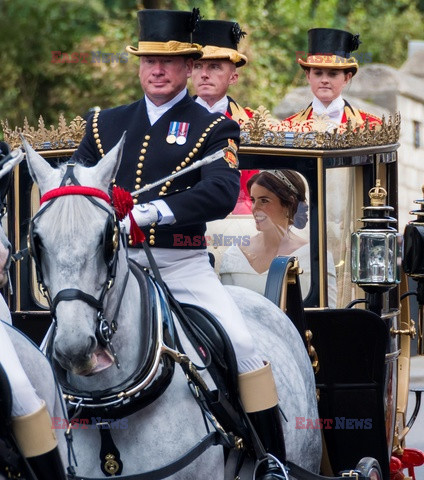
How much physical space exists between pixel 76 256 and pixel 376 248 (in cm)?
253

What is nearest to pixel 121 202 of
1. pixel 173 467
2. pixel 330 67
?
pixel 173 467

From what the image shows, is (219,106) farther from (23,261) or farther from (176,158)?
(176,158)

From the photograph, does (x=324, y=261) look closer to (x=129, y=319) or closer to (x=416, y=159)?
(x=129, y=319)

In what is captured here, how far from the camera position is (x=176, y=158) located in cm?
530

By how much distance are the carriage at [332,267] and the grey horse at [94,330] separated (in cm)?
156

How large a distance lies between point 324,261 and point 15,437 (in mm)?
2847

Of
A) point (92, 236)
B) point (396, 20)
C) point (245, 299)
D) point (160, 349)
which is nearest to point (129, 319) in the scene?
point (160, 349)

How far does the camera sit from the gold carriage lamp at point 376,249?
6.55m

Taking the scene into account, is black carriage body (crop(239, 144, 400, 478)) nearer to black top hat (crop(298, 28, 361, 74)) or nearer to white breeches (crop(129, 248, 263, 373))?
white breeches (crop(129, 248, 263, 373))

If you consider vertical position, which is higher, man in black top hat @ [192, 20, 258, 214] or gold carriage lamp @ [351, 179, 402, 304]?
man in black top hat @ [192, 20, 258, 214]

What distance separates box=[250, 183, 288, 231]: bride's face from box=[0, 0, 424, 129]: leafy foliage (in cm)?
1216

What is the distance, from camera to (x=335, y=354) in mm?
6715

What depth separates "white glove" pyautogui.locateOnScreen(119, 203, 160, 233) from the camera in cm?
482

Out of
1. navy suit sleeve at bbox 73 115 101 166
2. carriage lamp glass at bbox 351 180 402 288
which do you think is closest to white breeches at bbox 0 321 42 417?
navy suit sleeve at bbox 73 115 101 166
